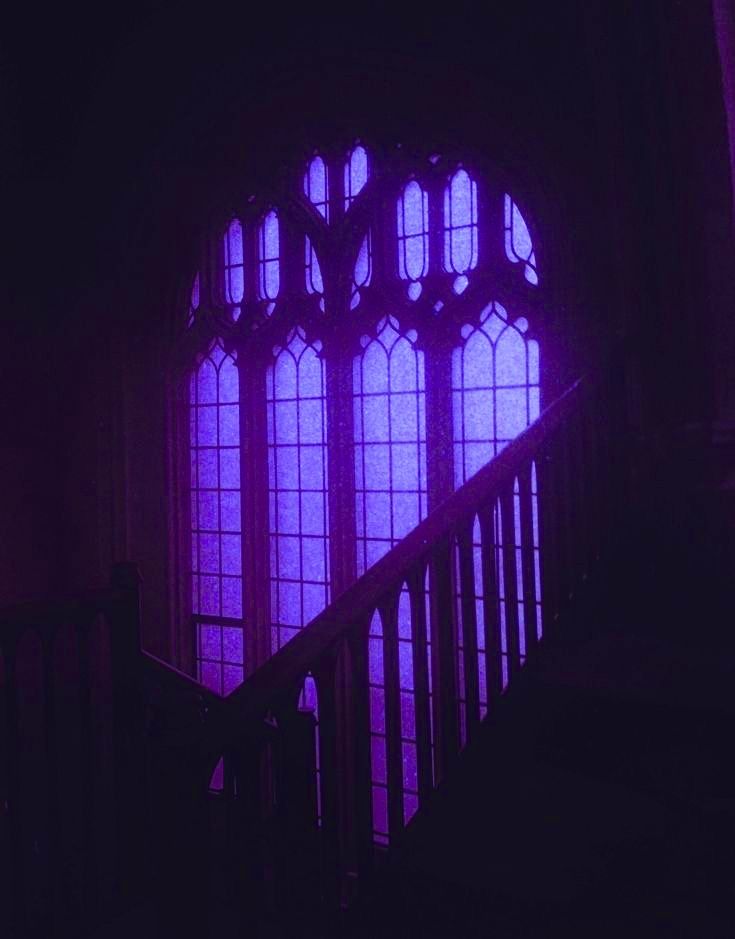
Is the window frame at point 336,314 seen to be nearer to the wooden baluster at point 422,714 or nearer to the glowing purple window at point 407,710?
the glowing purple window at point 407,710

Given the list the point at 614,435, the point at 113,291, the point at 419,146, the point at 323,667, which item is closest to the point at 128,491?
the point at 113,291

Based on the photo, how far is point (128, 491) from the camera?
580 centimetres

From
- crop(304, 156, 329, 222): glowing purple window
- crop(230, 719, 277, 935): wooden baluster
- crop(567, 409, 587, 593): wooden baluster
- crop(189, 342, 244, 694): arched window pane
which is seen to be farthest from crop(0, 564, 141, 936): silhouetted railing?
crop(304, 156, 329, 222): glowing purple window

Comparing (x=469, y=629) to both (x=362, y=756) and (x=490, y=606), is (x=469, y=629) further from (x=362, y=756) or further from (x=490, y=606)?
(x=362, y=756)

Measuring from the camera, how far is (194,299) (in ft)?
19.3

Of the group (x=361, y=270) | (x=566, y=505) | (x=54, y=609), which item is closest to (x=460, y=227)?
(x=361, y=270)

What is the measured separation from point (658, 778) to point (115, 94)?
17.7 feet

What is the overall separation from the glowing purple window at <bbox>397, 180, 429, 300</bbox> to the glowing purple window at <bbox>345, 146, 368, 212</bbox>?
31 centimetres

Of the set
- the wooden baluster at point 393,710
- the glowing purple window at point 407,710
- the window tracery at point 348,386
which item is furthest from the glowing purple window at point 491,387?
the wooden baluster at point 393,710

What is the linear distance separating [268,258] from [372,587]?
12.6ft

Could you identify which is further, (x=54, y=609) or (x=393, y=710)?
(x=54, y=609)

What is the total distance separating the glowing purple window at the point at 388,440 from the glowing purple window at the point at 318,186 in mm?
863

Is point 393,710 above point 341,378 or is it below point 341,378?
below

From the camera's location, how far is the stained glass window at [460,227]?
4852 millimetres
